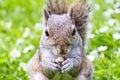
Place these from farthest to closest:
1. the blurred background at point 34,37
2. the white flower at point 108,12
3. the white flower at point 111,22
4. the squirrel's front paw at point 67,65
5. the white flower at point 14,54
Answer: the white flower at point 108,12 → the white flower at point 111,22 → the white flower at point 14,54 → the blurred background at point 34,37 → the squirrel's front paw at point 67,65

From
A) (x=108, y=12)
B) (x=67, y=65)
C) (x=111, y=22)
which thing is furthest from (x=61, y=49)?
(x=108, y=12)

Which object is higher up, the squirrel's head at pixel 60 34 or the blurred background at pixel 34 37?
the squirrel's head at pixel 60 34

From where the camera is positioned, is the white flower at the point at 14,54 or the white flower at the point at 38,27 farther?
the white flower at the point at 38,27

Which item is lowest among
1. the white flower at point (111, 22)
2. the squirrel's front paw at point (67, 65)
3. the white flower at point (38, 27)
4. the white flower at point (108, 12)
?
the white flower at point (111, 22)

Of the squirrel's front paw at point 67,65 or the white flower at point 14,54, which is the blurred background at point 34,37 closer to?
the white flower at point 14,54

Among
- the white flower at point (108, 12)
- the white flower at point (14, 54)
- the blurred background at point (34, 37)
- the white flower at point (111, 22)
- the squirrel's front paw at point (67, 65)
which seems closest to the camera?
the squirrel's front paw at point (67, 65)

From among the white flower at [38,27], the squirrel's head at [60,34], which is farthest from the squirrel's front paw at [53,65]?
the white flower at [38,27]

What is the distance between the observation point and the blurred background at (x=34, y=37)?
4.42 meters

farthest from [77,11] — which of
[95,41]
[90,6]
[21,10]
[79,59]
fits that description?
[21,10]

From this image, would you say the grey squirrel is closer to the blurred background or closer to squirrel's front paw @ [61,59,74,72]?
squirrel's front paw @ [61,59,74,72]

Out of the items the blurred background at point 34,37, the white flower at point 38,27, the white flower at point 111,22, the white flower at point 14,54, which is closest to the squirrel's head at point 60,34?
the blurred background at point 34,37

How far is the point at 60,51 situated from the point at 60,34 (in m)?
0.12

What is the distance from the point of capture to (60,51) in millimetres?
3406

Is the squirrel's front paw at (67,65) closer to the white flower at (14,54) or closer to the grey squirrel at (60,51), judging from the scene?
the grey squirrel at (60,51)
